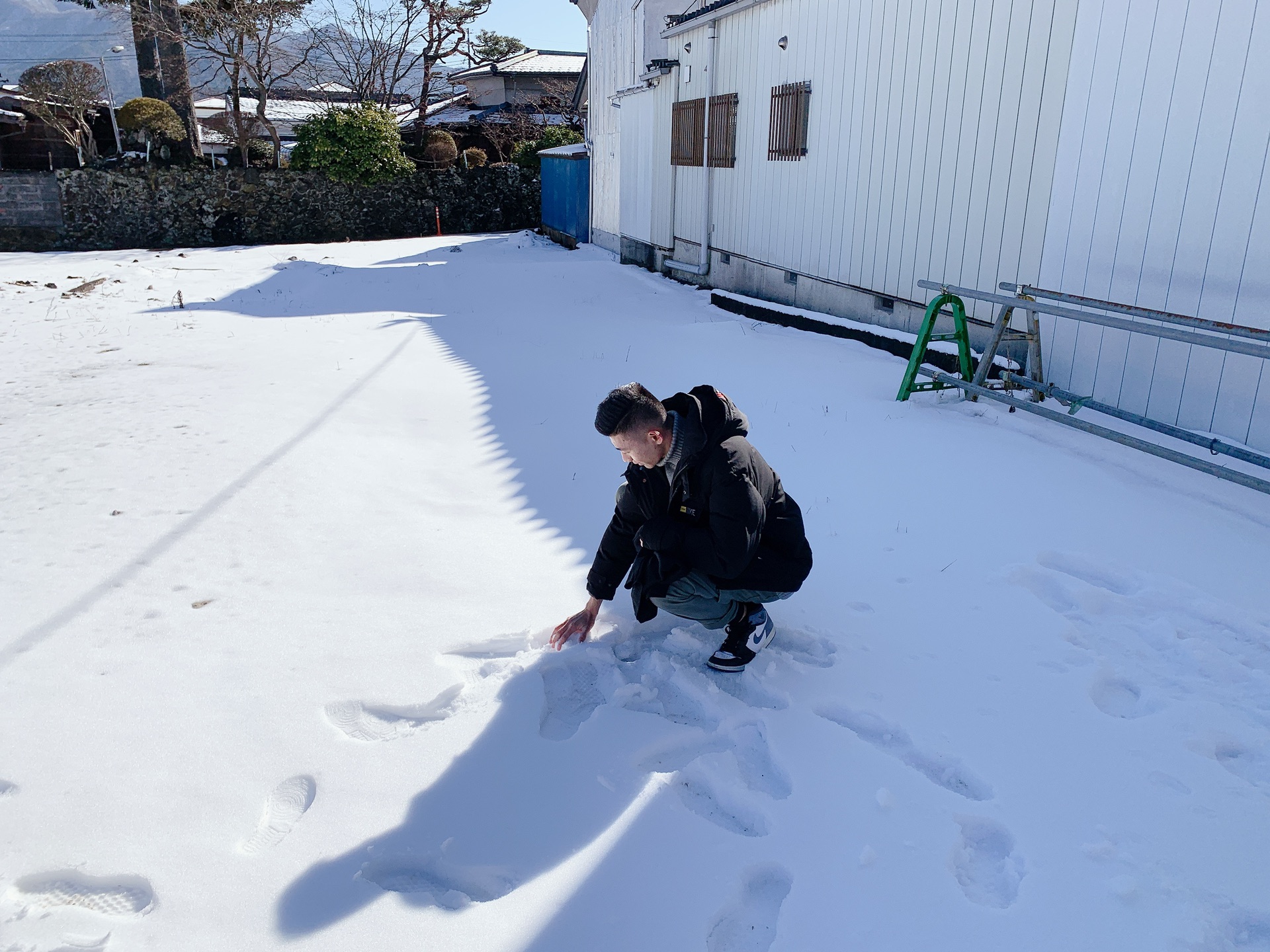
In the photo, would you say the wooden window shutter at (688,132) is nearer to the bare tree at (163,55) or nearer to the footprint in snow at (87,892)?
the footprint in snow at (87,892)

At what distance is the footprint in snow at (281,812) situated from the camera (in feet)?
6.87

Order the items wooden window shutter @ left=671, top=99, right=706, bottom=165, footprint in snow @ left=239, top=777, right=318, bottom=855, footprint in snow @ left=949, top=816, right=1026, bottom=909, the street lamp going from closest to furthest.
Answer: footprint in snow @ left=949, top=816, right=1026, bottom=909 < footprint in snow @ left=239, top=777, right=318, bottom=855 < wooden window shutter @ left=671, top=99, right=706, bottom=165 < the street lamp

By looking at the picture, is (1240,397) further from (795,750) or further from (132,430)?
(132,430)

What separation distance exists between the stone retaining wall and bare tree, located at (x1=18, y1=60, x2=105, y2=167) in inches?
152

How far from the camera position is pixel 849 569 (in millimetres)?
3637

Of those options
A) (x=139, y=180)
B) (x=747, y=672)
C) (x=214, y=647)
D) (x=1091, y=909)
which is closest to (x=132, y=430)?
(x=214, y=647)

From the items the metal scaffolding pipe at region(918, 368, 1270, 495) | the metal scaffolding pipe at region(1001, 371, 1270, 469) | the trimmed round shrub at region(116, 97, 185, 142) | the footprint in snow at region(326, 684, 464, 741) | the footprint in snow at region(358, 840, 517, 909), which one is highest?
the trimmed round shrub at region(116, 97, 185, 142)

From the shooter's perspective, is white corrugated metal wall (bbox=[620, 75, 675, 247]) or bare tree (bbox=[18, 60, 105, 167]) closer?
white corrugated metal wall (bbox=[620, 75, 675, 247])

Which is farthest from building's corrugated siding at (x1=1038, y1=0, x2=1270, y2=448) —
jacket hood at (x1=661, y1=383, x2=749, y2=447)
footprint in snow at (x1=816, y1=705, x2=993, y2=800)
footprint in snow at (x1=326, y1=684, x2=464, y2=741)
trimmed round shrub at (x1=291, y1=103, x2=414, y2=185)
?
trimmed round shrub at (x1=291, y1=103, x2=414, y2=185)

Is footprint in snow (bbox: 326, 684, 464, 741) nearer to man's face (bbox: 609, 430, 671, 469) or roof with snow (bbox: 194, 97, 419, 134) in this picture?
man's face (bbox: 609, 430, 671, 469)

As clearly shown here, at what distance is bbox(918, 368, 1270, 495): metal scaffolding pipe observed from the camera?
3.89 meters

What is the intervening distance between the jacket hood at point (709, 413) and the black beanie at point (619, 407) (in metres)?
0.11

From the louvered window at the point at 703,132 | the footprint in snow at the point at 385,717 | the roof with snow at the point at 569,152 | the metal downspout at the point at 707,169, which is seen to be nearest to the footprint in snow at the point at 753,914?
the footprint in snow at the point at 385,717

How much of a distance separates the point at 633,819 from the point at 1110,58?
17.7 ft
